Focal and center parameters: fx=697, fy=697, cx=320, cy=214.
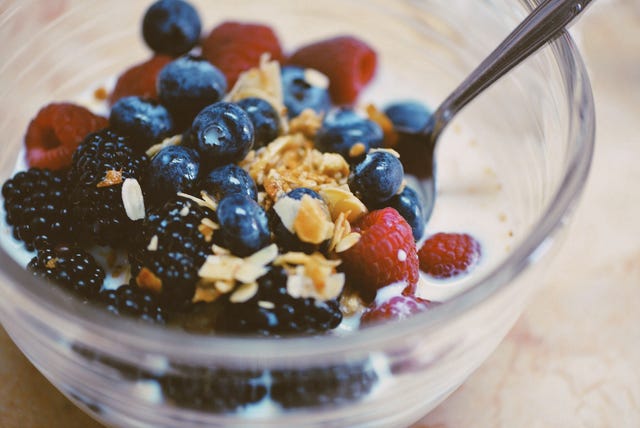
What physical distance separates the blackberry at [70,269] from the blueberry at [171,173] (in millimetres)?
113

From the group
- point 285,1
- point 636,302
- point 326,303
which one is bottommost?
point 636,302

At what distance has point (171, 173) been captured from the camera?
864 mm

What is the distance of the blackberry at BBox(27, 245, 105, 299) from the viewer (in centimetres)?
81

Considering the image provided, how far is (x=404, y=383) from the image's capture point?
2.34 feet

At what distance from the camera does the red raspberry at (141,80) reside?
1.12 metres

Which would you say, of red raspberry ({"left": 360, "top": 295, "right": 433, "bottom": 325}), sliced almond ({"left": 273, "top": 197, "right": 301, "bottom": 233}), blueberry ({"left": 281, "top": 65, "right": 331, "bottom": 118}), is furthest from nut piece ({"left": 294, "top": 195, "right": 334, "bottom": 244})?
blueberry ({"left": 281, "top": 65, "right": 331, "bottom": 118})

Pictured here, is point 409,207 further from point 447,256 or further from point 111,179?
point 111,179

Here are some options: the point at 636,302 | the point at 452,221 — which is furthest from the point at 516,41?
the point at 636,302

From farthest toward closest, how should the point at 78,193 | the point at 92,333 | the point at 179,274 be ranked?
the point at 78,193 → the point at 179,274 → the point at 92,333

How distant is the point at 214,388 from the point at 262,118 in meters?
0.44

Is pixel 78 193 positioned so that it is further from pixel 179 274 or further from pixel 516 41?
pixel 516 41

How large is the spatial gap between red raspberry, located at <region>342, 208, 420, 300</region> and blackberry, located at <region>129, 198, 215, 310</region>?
0.18m

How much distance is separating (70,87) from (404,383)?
33.9 inches

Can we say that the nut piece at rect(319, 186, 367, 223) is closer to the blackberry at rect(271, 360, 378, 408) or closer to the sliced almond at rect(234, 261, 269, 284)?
the sliced almond at rect(234, 261, 269, 284)
